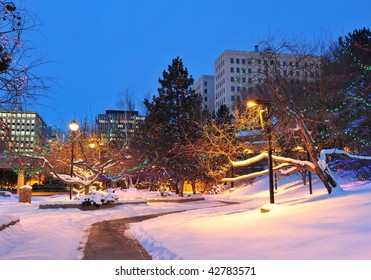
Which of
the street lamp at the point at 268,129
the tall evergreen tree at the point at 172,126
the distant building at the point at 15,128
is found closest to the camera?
the distant building at the point at 15,128

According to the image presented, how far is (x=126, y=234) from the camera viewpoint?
40.1ft

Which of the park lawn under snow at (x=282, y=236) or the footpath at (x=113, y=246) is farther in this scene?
the footpath at (x=113, y=246)

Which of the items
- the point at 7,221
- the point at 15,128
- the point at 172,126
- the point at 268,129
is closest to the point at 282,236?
the point at 268,129

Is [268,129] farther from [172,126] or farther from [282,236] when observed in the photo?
[172,126]

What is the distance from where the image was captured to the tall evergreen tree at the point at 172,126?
108 ft

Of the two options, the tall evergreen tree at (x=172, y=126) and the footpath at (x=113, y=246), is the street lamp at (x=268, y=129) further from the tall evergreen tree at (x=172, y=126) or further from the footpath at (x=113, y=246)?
the tall evergreen tree at (x=172, y=126)

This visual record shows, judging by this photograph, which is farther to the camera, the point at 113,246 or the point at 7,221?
the point at 7,221

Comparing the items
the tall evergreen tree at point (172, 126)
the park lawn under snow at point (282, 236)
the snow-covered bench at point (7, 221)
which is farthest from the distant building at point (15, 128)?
the tall evergreen tree at point (172, 126)

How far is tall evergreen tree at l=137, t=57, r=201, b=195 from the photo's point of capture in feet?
108

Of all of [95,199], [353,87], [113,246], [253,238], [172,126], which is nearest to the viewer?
[253,238]

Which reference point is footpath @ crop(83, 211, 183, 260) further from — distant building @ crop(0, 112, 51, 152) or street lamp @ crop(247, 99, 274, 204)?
street lamp @ crop(247, 99, 274, 204)

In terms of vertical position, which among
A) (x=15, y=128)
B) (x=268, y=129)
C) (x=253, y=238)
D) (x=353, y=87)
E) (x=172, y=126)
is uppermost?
(x=353, y=87)

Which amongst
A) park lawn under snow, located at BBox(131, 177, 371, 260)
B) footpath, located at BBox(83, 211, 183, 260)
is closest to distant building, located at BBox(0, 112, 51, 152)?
footpath, located at BBox(83, 211, 183, 260)

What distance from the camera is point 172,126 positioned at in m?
33.5
